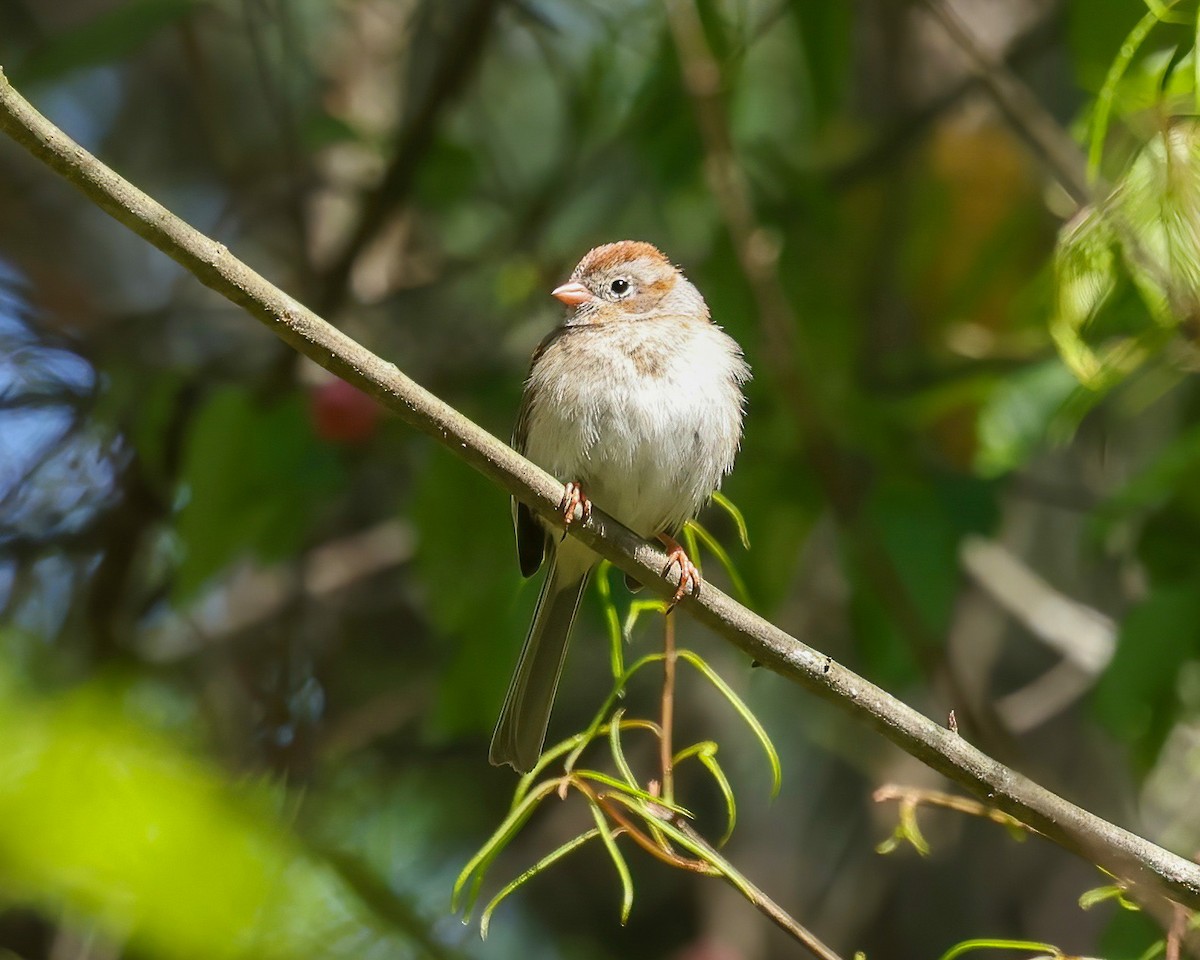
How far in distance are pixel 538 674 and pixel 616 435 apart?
610mm

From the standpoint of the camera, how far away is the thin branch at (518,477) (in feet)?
6.91

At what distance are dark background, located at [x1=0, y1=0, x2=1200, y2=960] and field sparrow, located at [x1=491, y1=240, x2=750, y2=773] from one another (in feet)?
0.36

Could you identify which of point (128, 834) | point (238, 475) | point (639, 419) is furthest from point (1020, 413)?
point (128, 834)

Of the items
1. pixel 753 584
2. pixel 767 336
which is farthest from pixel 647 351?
pixel 753 584

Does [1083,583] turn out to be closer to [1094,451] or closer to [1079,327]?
[1094,451]

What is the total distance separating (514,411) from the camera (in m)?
3.96

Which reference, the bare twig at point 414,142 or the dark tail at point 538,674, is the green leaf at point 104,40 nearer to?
the bare twig at point 414,142

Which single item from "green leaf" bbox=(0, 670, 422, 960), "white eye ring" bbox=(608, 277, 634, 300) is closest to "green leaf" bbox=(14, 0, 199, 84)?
"white eye ring" bbox=(608, 277, 634, 300)

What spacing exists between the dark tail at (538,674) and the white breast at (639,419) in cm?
24

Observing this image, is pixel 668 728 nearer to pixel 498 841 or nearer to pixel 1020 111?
pixel 498 841

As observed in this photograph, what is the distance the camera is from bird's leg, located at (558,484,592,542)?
2468 mm

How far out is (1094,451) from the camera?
5.35 m

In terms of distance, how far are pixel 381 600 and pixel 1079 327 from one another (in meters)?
3.43

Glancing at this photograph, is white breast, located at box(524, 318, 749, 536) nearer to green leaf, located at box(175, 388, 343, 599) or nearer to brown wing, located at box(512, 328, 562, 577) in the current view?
brown wing, located at box(512, 328, 562, 577)
